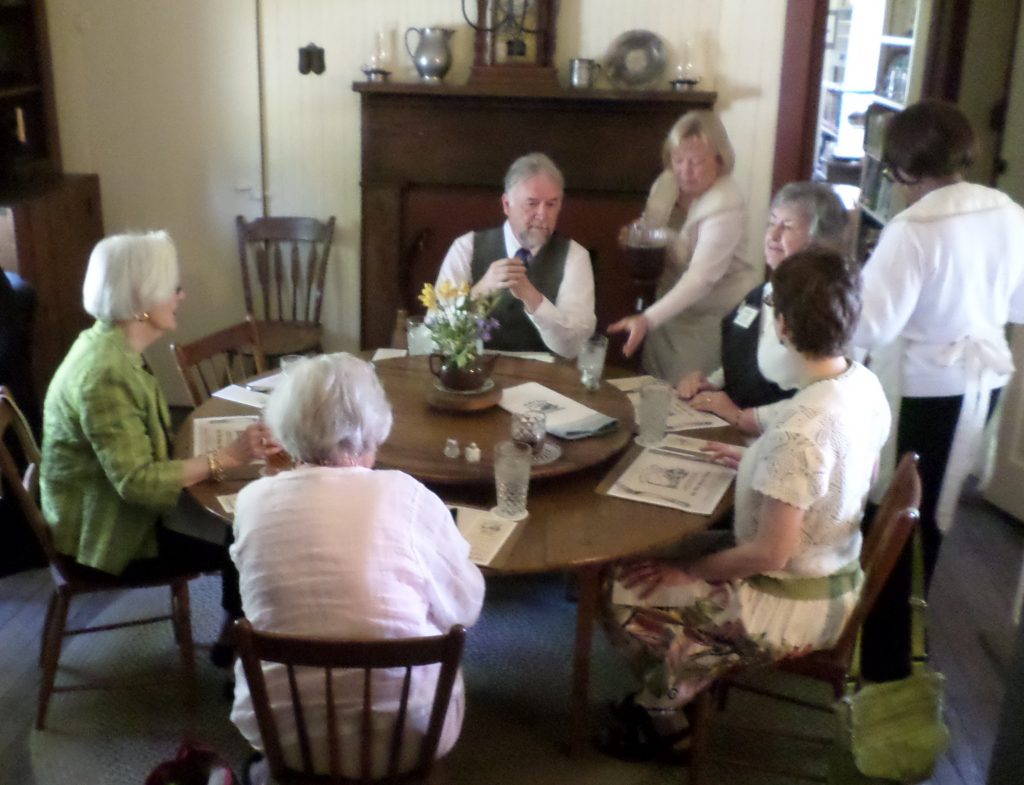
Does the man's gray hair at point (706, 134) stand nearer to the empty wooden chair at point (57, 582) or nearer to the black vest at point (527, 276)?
the black vest at point (527, 276)

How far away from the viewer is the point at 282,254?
414cm

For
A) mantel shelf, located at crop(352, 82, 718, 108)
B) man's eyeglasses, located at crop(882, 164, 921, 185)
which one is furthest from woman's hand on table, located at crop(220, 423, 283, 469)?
mantel shelf, located at crop(352, 82, 718, 108)

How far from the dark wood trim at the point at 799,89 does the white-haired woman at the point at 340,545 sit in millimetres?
2702

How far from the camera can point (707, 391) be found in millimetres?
2662

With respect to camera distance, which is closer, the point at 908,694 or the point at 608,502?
the point at 908,694

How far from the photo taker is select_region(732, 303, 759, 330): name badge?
8.69ft

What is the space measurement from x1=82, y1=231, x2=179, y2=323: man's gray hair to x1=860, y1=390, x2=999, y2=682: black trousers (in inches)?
70.9

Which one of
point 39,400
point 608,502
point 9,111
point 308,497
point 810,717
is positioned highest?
point 9,111

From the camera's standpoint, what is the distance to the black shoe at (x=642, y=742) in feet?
7.56

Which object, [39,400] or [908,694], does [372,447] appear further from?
[39,400]

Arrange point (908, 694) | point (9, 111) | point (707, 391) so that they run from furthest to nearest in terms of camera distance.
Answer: point (9, 111) → point (707, 391) → point (908, 694)

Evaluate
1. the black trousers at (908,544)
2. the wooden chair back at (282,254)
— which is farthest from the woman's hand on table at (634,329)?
the wooden chair back at (282,254)

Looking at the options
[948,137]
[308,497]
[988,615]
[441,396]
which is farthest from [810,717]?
[308,497]

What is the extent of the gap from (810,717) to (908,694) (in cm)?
65
